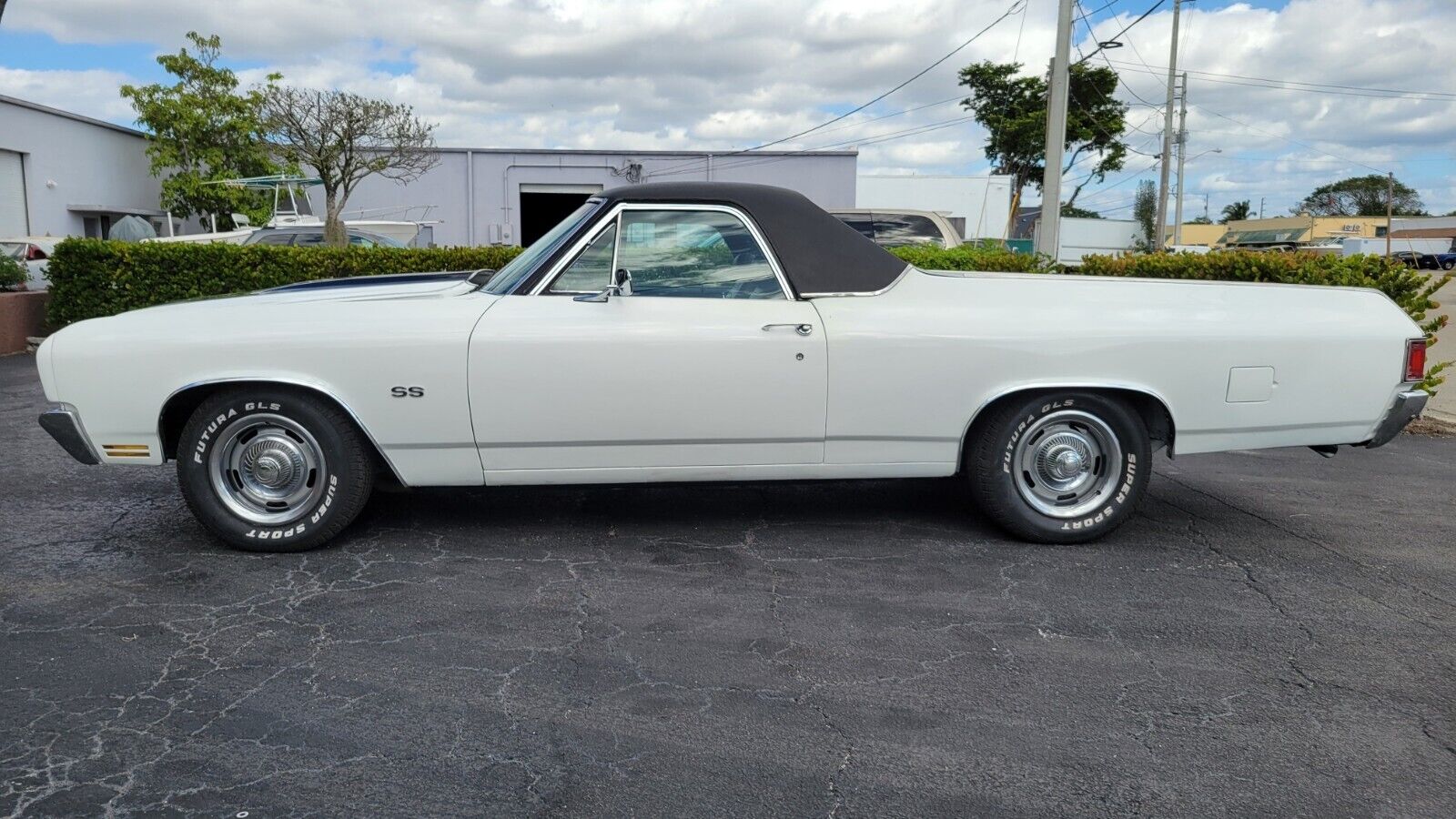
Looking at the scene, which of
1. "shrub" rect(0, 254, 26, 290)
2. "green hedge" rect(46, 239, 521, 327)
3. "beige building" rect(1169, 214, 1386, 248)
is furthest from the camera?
"beige building" rect(1169, 214, 1386, 248)

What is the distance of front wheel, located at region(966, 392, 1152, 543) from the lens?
5047 millimetres

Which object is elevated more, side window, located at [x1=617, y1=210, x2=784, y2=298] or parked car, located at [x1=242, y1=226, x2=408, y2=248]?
parked car, located at [x1=242, y1=226, x2=408, y2=248]

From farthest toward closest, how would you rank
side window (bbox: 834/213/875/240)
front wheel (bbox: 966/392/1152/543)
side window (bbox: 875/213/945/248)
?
side window (bbox: 875/213/945/248) < side window (bbox: 834/213/875/240) < front wheel (bbox: 966/392/1152/543)

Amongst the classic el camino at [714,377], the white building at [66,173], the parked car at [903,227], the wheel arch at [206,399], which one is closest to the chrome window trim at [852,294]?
the classic el camino at [714,377]

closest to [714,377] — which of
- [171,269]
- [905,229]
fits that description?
[905,229]

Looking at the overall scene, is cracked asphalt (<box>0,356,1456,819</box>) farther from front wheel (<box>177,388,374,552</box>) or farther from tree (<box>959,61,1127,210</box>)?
tree (<box>959,61,1127,210</box>)

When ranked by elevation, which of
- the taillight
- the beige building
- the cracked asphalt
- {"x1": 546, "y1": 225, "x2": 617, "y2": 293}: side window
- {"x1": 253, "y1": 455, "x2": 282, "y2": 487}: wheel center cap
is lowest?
the cracked asphalt

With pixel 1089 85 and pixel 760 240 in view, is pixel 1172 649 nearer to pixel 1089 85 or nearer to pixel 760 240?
pixel 760 240

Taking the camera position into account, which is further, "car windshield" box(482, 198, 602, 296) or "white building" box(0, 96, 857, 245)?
"white building" box(0, 96, 857, 245)

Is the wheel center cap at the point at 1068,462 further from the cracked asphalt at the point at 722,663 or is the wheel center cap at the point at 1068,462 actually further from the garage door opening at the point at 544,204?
the garage door opening at the point at 544,204

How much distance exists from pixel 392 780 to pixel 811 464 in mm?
2516

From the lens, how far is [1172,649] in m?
3.95

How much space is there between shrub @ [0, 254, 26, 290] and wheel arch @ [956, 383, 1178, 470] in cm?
1298

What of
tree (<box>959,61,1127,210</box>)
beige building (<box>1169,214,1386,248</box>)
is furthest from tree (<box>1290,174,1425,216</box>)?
tree (<box>959,61,1127,210</box>)
